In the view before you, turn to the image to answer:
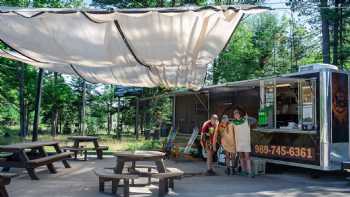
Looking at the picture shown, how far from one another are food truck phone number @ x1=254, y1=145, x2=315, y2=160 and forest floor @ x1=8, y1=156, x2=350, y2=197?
1.87 ft

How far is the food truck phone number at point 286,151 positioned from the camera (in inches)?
365

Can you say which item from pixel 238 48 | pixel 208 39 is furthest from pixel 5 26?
pixel 238 48

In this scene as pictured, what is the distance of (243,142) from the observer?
33.6 ft

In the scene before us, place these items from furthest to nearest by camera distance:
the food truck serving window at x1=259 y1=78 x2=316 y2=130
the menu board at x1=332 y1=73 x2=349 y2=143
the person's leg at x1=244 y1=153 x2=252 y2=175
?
the person's leg at x1=244 y1=153 x2=252 y2=175
the food truck serving window at x1=259 y1=78 x2=316 y2=130
the menu board at x1=332 y1=73 x2=349 y2=143

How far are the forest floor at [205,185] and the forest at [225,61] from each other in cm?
1109

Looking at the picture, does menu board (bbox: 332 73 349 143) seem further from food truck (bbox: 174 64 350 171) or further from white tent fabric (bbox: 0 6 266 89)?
white tent fabric (bbox: 0 6 266 89)

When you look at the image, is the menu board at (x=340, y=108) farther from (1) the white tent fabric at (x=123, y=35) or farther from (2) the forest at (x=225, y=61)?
(2) the forest at (x=225, y=61)

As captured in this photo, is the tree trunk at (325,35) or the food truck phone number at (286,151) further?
the tree trunk at (325,35)

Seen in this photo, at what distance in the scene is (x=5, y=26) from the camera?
20.7ft

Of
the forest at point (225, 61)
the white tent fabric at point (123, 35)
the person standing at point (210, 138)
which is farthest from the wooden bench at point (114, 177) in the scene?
the forest at point (225, 61)

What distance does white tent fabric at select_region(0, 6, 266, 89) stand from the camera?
19.2ft

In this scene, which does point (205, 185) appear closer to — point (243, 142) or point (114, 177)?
point (243, 142)

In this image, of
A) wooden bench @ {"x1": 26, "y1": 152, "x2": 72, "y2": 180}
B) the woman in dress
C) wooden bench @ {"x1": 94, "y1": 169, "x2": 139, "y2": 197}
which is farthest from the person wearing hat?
wooden bench @ {"x1": 26, "y1": 152, "x2": 72, "y2": 180}

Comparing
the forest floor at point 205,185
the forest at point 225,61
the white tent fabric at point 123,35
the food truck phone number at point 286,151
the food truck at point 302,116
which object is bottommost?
the forest floor at point 205,185
